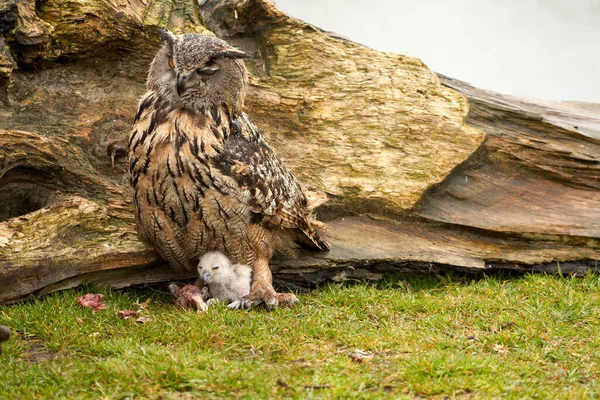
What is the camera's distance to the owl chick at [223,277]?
17.6ft

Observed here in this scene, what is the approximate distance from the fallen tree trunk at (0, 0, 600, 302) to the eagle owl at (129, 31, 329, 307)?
0.52 metres

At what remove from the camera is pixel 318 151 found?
6680 mm

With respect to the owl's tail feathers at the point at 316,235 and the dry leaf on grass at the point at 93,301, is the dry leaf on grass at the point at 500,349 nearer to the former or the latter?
the owl's tail feathers at the point at 316,235

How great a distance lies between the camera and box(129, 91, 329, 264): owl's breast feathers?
5105mm

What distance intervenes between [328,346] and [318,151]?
8.17 feet

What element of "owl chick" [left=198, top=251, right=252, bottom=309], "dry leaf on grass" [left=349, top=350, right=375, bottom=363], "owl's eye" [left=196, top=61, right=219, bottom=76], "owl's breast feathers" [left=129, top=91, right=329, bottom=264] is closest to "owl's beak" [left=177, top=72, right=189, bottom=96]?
"owl's eye" [left=196, top=61, right=219, bottom=76]

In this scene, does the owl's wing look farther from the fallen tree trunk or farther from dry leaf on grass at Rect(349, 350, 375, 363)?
dry leaf on grass at Rect(349, 350, 375, 363)

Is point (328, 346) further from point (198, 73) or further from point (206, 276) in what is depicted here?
point (198, 73)

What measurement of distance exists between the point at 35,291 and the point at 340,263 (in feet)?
7.61

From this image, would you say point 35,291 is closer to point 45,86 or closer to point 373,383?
point 45,86

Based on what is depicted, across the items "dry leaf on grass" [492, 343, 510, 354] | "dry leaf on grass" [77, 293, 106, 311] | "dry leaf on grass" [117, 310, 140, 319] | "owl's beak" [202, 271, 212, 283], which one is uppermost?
"dry leaf on grass" [492, 343, 510, 354]

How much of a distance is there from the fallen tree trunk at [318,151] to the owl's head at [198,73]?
1.03 m

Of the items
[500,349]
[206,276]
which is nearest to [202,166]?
[206,276]

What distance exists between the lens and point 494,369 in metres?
4.12
